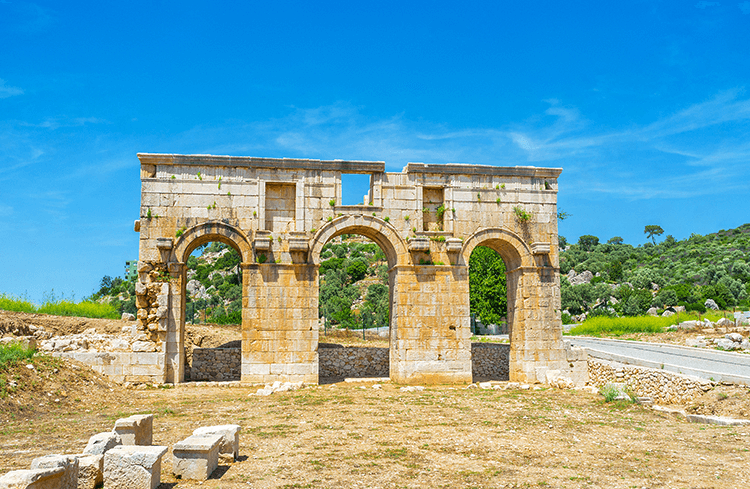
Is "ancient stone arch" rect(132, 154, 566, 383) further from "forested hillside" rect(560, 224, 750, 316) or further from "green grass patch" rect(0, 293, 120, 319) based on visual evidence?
"forested hillside" rect(560, 224, 750, 316)

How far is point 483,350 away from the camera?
22.5 meters

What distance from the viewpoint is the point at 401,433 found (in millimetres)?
9906

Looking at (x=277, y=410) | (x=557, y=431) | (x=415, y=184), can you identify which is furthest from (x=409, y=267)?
(x=557, y=431)

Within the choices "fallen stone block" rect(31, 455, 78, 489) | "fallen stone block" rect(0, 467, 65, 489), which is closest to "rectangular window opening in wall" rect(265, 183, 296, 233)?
"fallen stone block" rect(31, 455, 78, 489)

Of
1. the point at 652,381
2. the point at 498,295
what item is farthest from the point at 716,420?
the point at 498,295

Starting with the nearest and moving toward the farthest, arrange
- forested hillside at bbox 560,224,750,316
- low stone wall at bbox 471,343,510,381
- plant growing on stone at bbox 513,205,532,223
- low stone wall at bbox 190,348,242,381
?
1. plant growing on stone at bbox 513,205,532,223
2. low stone wall at bbox 190,348,242,381
3. low stone wall at bbox 471,343,510,381
4. forested hillside at bbox 560,224,750,316

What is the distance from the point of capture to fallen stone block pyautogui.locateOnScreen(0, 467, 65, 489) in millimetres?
5141

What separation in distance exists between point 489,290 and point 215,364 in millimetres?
20537

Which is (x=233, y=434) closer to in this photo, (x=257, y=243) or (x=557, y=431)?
(x=557, y=431)

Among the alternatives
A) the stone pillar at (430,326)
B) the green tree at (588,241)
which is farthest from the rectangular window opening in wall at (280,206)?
the green tree at (588,241)

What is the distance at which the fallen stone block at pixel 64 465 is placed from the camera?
569 centimetres

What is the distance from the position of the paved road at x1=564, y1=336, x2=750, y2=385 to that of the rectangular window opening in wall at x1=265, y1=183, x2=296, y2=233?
10.8 meters

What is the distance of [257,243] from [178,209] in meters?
2.68

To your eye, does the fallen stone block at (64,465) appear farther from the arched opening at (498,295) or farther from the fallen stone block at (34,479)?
the arched opening at (498,295)
